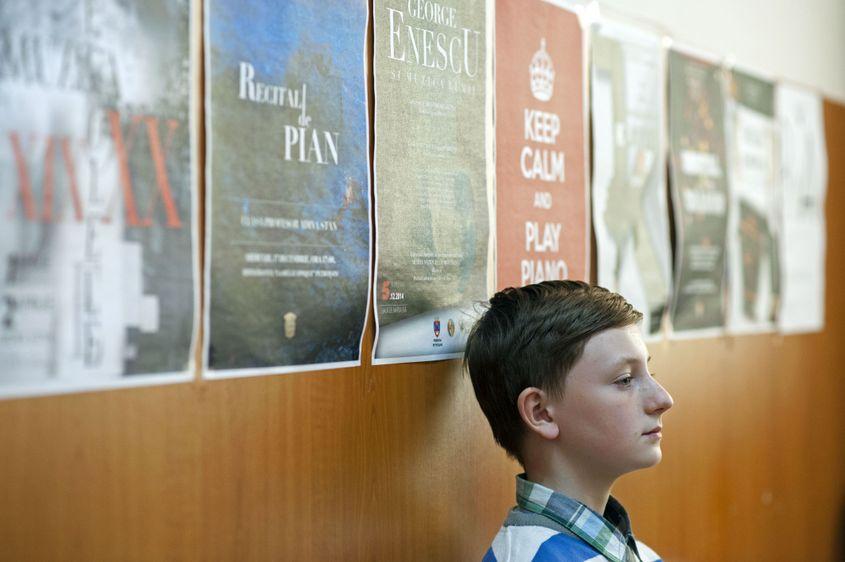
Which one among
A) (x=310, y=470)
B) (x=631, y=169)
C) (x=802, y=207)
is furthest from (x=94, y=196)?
(x=802, y=207)

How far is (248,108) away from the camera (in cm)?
113

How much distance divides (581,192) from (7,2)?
3.61 ft

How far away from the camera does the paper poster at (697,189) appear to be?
198 cm

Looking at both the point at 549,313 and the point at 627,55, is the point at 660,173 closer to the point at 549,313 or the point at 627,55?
the point at 627,55

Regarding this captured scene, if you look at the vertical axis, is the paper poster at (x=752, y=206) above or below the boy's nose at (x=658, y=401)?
above

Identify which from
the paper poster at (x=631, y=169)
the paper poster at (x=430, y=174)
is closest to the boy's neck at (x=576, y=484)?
the paper poster at (x=430, y=174)

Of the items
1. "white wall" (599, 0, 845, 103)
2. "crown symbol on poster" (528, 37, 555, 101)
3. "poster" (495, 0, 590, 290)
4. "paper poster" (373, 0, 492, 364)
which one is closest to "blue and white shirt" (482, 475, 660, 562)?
"paper poster" (373, 0, 492, 364)

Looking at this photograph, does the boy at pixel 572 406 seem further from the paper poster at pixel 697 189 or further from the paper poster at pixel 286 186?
the paper poster at pixel 697 189

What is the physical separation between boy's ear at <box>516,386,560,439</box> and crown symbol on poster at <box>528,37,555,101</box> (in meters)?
0.60

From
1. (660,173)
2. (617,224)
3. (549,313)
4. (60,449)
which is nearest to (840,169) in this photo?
(660,173)

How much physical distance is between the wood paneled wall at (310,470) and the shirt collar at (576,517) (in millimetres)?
182

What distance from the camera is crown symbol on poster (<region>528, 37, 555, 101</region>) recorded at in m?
1.61

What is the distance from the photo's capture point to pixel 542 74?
1.63 meters

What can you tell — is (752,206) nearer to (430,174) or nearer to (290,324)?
(430,174)
